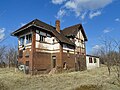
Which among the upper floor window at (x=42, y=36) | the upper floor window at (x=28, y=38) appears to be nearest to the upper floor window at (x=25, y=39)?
the upper floor window at (x=28, y=38)

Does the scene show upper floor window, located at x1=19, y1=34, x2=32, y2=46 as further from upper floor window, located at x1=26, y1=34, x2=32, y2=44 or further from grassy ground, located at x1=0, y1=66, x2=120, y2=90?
grassy ground, located at x1=0, y1=66, x2=120, y2=90

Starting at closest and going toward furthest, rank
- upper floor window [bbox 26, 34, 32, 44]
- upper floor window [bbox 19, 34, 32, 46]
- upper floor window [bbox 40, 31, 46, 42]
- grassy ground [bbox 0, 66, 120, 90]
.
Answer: grassy ground [bbox 0, 66, 120, 90] < upper floor window [bbox 26, 34, 32, 44] < upper floor window [bbox 19, 34, 32, 46] < upper floor window [bbox 40, 31, 46, 42]

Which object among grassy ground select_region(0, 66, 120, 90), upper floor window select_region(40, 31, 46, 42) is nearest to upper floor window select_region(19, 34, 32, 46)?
upper floor window select_region(40, 31, 46, 42)

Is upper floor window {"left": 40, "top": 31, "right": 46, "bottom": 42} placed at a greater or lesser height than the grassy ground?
greater

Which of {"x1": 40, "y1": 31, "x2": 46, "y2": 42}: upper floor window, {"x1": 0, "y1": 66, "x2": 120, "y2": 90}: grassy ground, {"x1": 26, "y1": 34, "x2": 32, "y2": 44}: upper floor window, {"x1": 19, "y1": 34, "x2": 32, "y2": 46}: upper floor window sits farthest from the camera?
{"x1": 40, "y1": 31, "x2": 46, "y2": 42}: upper floor window

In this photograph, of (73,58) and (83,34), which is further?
(83,34)

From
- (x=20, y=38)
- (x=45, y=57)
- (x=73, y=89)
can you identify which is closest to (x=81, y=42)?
(x=45, y=57)

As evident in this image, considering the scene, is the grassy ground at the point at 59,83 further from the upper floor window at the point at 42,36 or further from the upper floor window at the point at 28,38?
the upper floor window at the point at 42,36

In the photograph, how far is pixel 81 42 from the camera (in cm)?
3272

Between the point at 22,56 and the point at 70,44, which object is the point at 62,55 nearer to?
the point at 70,44

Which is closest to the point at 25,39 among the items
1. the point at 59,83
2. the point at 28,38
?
the point at 28,38

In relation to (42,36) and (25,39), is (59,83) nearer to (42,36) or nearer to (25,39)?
(42,36)

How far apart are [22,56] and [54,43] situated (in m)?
5.79

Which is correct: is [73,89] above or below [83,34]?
below
